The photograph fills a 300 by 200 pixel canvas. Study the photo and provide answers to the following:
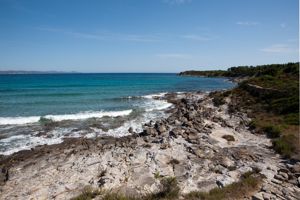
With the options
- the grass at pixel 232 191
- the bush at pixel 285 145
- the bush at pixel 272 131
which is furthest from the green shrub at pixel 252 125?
the grass at pixel 232 191

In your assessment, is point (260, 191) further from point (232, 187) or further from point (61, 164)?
point (61, 164)

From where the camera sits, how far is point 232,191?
32.8 feet

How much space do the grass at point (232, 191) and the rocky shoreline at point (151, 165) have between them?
28 centimetres

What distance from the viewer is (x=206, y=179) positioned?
11.3m

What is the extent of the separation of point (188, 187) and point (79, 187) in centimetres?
443

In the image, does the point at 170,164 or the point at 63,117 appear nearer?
the point at 170,164

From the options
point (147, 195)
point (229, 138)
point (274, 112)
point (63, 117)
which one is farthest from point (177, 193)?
point (63, 117)

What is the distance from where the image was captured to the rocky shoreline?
10.8 meters

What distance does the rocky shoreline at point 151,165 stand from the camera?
10.8 meters

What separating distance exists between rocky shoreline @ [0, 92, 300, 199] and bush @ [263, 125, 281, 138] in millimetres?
638

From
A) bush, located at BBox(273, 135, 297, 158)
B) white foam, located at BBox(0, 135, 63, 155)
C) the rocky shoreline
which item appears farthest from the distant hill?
white foam, located at BBox(0, 135, 63, 155)

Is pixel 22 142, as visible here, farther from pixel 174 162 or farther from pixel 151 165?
pixel 174 162

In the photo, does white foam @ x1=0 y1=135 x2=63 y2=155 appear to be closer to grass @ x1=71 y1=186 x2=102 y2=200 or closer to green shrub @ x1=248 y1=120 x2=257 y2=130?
grass @ x1=71 y1=186 x2=102 y2=200

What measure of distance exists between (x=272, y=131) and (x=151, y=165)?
32.6 feet
